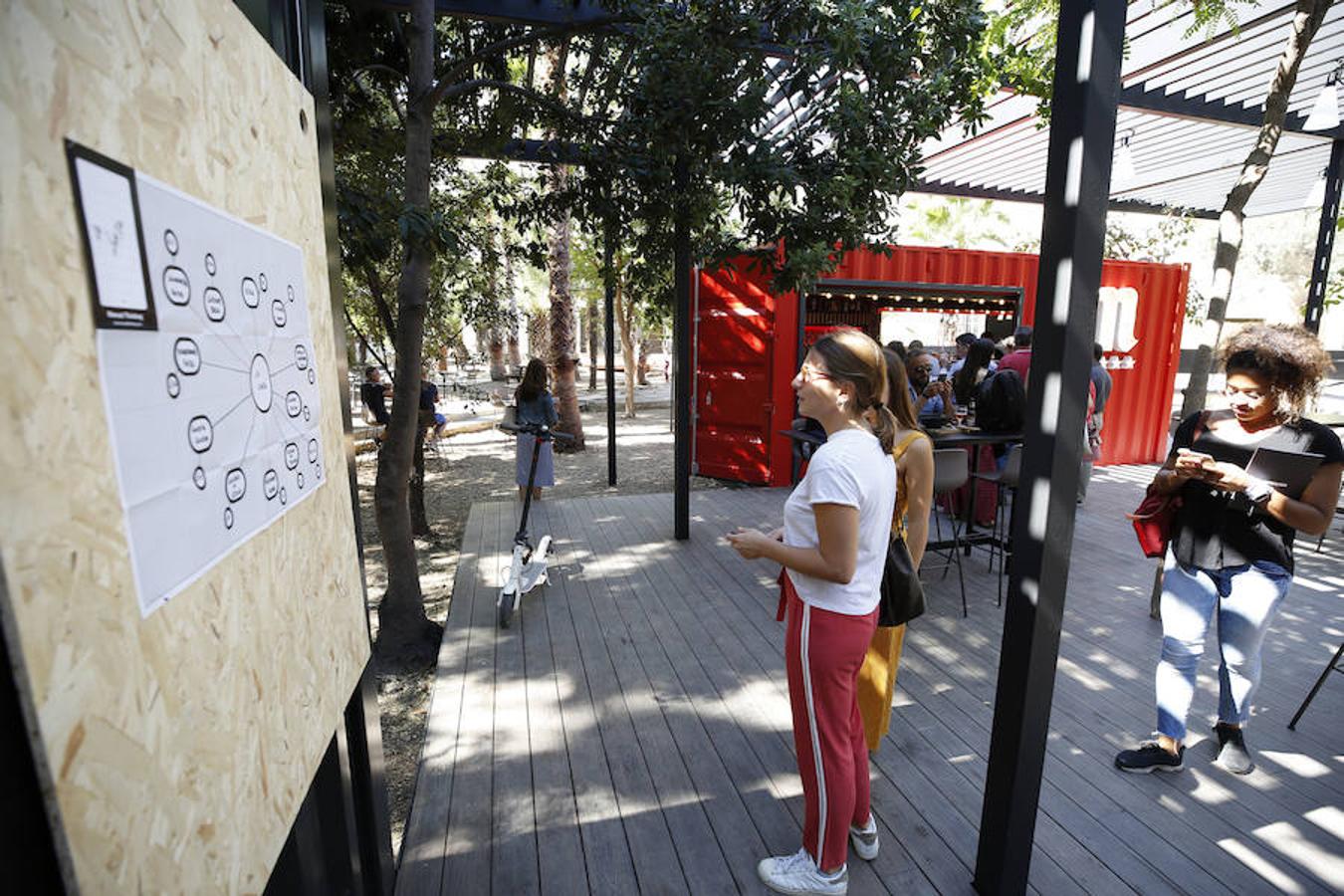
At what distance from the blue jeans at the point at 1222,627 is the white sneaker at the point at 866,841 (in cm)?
150

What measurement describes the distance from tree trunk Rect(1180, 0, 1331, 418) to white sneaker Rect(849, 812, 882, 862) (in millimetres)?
3976

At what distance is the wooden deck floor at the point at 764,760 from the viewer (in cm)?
224

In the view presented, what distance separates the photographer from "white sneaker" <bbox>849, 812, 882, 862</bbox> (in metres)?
2.25

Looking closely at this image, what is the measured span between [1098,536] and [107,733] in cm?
723

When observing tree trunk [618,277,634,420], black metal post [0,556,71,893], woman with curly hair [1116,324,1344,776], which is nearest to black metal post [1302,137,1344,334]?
woman with curly hair [1116,324,1344,776]

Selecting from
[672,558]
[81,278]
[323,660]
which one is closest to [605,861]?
[323,660]

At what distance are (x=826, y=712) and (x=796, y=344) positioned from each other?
653 cm

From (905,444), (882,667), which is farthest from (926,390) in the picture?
(882,667)

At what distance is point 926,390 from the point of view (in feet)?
20.0

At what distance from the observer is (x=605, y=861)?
2264 millimetres

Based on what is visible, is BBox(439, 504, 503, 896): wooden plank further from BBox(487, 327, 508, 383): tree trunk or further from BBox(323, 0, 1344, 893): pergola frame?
BBox(487, 327, 508, 383): tree trunk

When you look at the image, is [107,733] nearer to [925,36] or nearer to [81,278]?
[81,278]

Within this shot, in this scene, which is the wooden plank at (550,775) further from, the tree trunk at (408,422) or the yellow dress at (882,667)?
the yellow dress at (882,667)

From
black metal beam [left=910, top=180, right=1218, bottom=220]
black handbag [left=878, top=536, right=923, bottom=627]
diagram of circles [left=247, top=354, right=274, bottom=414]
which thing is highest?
black metal beam [left=910, top=180, right=1218, bottom=220]
